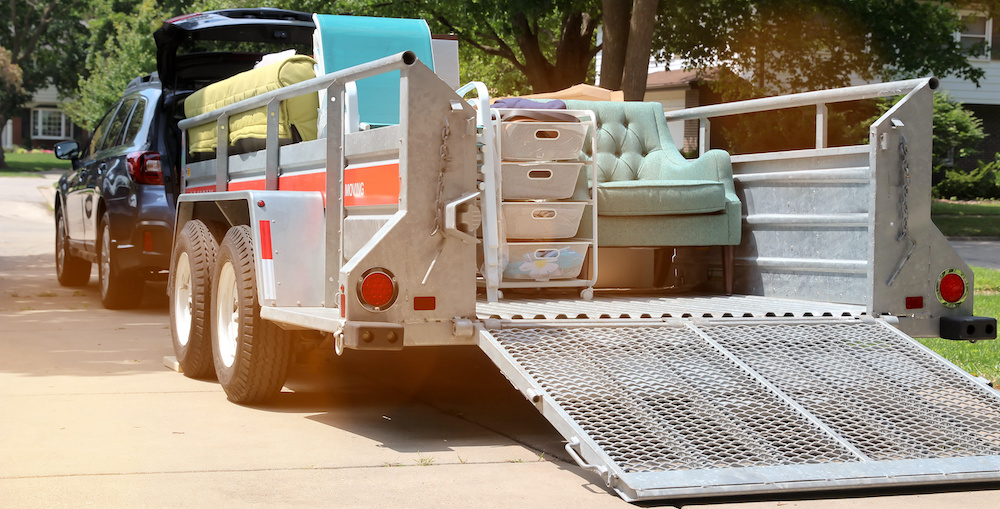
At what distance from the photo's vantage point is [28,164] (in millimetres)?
52188

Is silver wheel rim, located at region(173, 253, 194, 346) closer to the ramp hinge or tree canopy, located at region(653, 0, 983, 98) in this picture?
the ramp hinge

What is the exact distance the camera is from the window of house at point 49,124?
222 ft

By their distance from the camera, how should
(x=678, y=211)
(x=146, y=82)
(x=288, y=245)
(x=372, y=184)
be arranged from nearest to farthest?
(x=372, y=184), (x=288, y=245), (x=678, y=211), (x=146, y=82)

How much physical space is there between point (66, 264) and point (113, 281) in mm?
2269

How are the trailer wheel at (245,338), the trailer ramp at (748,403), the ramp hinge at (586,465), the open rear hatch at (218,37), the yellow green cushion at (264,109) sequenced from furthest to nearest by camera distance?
the open rear hatch at (218,37)
the yellow green cushion at (264,109)
the trailer wheel at (245,338)
the trailer ramp at (748,403)
the ramp hinge at (586,465)

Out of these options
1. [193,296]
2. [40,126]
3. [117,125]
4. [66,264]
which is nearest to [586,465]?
[193,296]

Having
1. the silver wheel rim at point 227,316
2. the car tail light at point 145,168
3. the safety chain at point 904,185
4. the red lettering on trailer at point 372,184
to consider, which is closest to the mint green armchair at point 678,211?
the safety chain at point 904,185

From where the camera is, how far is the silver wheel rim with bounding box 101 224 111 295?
32.5 feet

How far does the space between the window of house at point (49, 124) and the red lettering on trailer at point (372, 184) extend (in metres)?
67.2

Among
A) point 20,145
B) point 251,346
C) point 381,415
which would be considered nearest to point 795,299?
point 381,415

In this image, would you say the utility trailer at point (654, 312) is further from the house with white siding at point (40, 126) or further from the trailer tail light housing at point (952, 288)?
the house with white siding at point (40, 126)

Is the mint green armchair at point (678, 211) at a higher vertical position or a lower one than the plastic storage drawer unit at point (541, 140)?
lower

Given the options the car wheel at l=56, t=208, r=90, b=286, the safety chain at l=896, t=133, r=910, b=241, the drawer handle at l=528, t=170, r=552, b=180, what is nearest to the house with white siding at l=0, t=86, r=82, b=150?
the car wheel at l=56, t=208, r=90, b=286

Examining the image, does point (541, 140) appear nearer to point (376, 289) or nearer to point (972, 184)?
point (376, 289)
